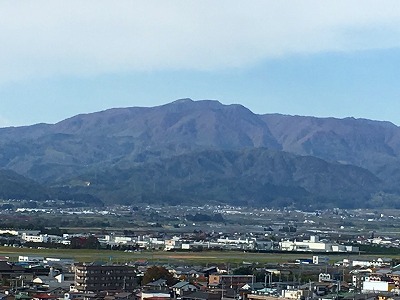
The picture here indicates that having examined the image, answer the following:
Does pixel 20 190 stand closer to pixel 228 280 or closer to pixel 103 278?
pixel 228 280

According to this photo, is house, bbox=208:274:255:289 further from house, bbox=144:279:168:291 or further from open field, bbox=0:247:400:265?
open field, bbox=0:247:400:265

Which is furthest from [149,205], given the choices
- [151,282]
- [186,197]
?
[151,282]

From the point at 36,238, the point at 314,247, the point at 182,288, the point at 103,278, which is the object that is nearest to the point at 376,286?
the point at 182,288

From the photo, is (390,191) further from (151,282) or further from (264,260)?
(151,282)

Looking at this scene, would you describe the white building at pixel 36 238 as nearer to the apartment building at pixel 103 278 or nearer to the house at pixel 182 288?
the apartment building at pixel 103 278

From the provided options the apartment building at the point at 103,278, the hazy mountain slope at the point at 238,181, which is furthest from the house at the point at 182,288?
the hazy mountain slope at the point at 238,181

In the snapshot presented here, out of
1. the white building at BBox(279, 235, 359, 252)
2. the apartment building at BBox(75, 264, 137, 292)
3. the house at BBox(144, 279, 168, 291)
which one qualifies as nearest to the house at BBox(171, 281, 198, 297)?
the house at BBox(144, 279, 168, 291)
